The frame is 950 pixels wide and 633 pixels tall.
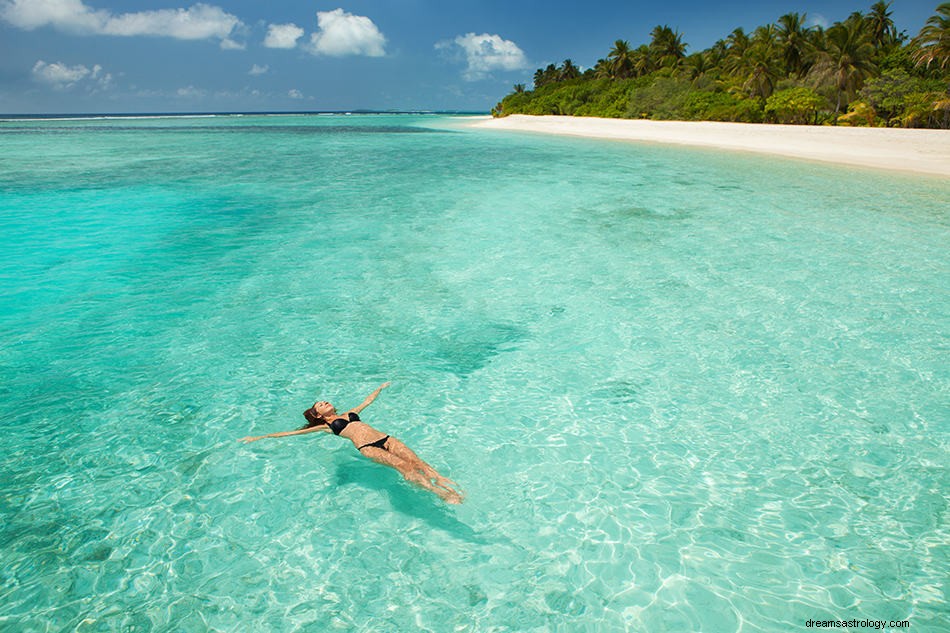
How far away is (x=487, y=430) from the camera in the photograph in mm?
6074

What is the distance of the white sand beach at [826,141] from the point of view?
25.7 m

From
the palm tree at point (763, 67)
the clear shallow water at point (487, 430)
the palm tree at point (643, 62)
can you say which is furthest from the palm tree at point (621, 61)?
the clear shallow water at point (487, 430)

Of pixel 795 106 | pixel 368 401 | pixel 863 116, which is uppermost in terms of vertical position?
pixel 795 106

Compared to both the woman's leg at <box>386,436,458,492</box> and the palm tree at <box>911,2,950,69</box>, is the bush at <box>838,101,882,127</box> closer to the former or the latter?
the palm tree at <box>911,2,950,69</box>

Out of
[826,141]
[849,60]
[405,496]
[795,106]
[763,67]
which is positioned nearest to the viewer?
[405,496]

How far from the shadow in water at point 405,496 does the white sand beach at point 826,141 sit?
2888cm

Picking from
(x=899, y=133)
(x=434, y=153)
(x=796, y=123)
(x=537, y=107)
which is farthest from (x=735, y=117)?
(x=537, y=107)

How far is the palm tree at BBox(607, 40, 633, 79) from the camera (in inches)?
3159

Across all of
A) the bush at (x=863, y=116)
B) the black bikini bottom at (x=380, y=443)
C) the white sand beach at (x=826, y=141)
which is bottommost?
the black bikini bottom at (x=380, y=443)

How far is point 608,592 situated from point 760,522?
1.68 m

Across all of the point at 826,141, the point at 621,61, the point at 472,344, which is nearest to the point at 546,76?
the point at 621,61

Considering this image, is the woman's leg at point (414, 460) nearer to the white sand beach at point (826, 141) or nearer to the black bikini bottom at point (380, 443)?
the black bikini bottom at point (380, 443)

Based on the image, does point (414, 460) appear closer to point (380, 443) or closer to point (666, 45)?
point (380, 443)

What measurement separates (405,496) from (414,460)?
0.35m
